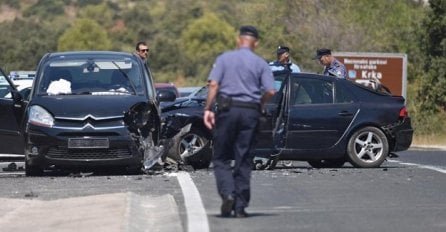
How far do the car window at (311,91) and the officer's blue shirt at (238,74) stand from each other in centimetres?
604

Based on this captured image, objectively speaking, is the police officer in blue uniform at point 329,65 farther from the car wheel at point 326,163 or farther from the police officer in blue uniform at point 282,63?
the car wheel at point 326,163

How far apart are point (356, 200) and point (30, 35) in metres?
71.4

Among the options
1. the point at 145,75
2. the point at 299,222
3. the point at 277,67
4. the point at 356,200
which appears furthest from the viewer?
the point at 277,67

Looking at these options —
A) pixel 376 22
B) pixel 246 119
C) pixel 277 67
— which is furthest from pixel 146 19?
pixel 246 119

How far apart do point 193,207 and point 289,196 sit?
5.28 ft

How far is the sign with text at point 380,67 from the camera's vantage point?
3550cm

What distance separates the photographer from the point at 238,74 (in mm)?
11031

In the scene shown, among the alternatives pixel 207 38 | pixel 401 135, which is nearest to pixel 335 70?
pixel 401 135

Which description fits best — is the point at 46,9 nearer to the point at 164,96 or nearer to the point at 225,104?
the point at 164,96

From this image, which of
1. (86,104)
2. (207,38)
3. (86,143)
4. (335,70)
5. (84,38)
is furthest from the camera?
(207,38)

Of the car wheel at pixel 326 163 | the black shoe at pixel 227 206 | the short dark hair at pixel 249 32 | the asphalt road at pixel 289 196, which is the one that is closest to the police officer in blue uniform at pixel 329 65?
the car wheel at pixel 326 163

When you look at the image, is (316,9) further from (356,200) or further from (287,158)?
(356,200)

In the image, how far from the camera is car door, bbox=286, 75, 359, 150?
17.0 meters

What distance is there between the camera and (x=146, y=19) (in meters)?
99.2
